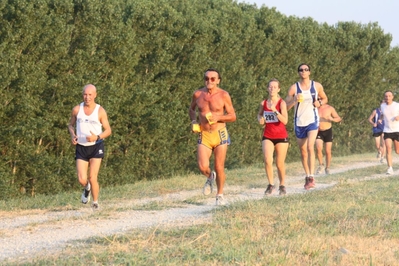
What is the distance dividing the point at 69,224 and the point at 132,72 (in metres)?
7.66

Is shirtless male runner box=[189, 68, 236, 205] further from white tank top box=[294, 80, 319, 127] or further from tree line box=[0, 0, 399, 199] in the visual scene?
tree line box=[0, 0, 399, 199]

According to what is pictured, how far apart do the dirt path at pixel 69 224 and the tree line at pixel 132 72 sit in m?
2.78

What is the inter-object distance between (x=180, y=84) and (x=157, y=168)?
206 centimetres

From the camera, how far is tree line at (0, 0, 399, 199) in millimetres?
14750

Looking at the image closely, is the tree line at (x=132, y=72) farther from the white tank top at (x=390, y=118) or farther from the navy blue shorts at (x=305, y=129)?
the white tank top at (x=390, y=118)

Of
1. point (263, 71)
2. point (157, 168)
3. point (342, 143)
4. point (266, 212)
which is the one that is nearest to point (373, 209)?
point (266, 212)

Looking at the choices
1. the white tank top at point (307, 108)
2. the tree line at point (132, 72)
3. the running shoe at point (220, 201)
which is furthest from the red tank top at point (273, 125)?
the tree line at point (132, 72)

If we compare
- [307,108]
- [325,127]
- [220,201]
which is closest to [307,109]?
[307,108]

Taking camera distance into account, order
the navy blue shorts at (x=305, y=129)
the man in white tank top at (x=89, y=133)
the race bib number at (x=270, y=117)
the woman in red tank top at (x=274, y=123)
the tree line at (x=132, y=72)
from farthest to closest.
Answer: the navy blue shorts at (x=305, y=129) → the tree line at (x=132, y=72) → the race bib number at (x=270, y=117) → the woman in red tank top at (x=274, y=123) → the man in white tank top at (x=89, y=133)

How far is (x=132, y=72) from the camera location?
1761 centimetres

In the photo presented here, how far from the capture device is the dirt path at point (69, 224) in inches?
335

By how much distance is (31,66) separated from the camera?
1476 cm

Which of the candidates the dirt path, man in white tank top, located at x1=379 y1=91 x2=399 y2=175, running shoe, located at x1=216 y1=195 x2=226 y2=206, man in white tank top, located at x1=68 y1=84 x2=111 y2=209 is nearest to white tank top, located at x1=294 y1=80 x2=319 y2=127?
the dirt path

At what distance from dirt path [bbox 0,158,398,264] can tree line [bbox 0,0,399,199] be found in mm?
2784
